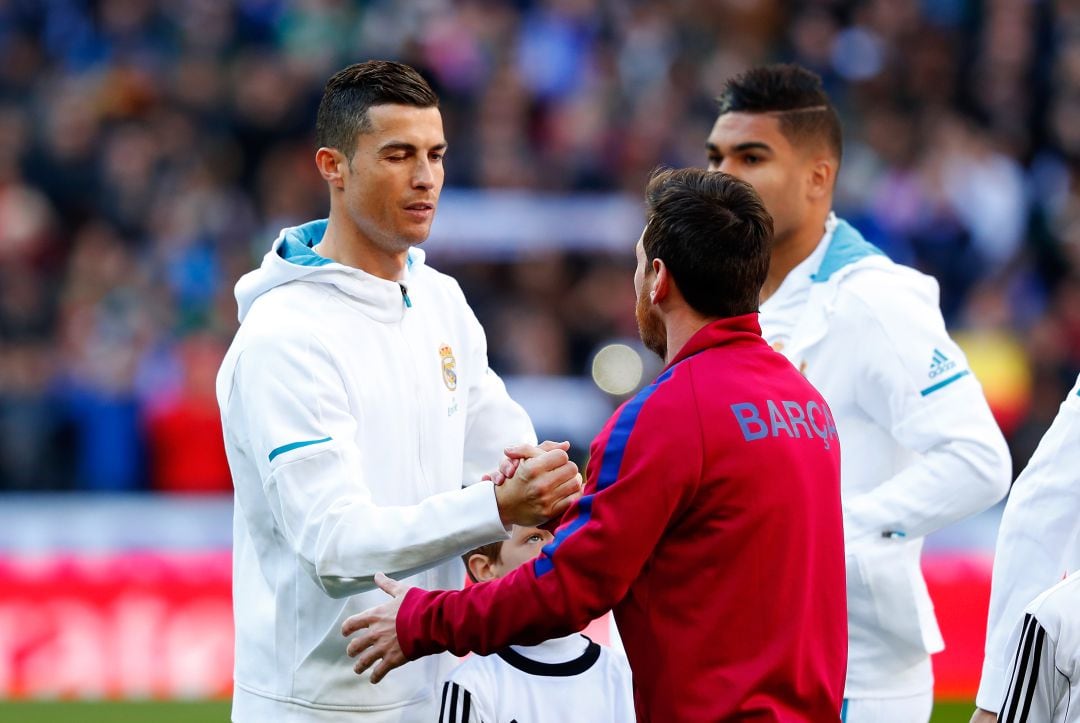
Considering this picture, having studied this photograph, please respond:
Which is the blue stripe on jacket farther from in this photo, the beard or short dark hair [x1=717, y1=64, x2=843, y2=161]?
short dark hair [x1=717, y1=64, x2=843, y2=161]

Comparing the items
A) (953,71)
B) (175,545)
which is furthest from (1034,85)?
(175,545)

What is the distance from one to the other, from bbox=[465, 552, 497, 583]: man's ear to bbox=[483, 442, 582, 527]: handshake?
0.64 m

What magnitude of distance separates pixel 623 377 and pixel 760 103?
6750mm

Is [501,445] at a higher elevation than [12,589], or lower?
higher

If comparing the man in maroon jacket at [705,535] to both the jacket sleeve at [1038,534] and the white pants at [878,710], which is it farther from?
the white pants at [878,710]

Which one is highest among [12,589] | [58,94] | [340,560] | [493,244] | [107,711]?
[58,94]

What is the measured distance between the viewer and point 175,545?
397 inches

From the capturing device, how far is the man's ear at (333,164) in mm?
4152

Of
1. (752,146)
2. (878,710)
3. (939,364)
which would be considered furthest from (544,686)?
(752,146)

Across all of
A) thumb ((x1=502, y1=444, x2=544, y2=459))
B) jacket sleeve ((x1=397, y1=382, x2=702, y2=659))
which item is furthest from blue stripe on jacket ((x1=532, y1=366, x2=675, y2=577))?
thumb ((x1=502, y1=444, x2=544, y2=459))

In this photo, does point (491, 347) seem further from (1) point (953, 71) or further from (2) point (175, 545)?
(1) point (953, 71)

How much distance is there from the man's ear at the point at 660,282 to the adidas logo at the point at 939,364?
1335 millimetres

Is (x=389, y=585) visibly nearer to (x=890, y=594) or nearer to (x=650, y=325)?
(x=650, y=325)

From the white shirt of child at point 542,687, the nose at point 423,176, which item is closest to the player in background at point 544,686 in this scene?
the white shirt of child at point 542,687
